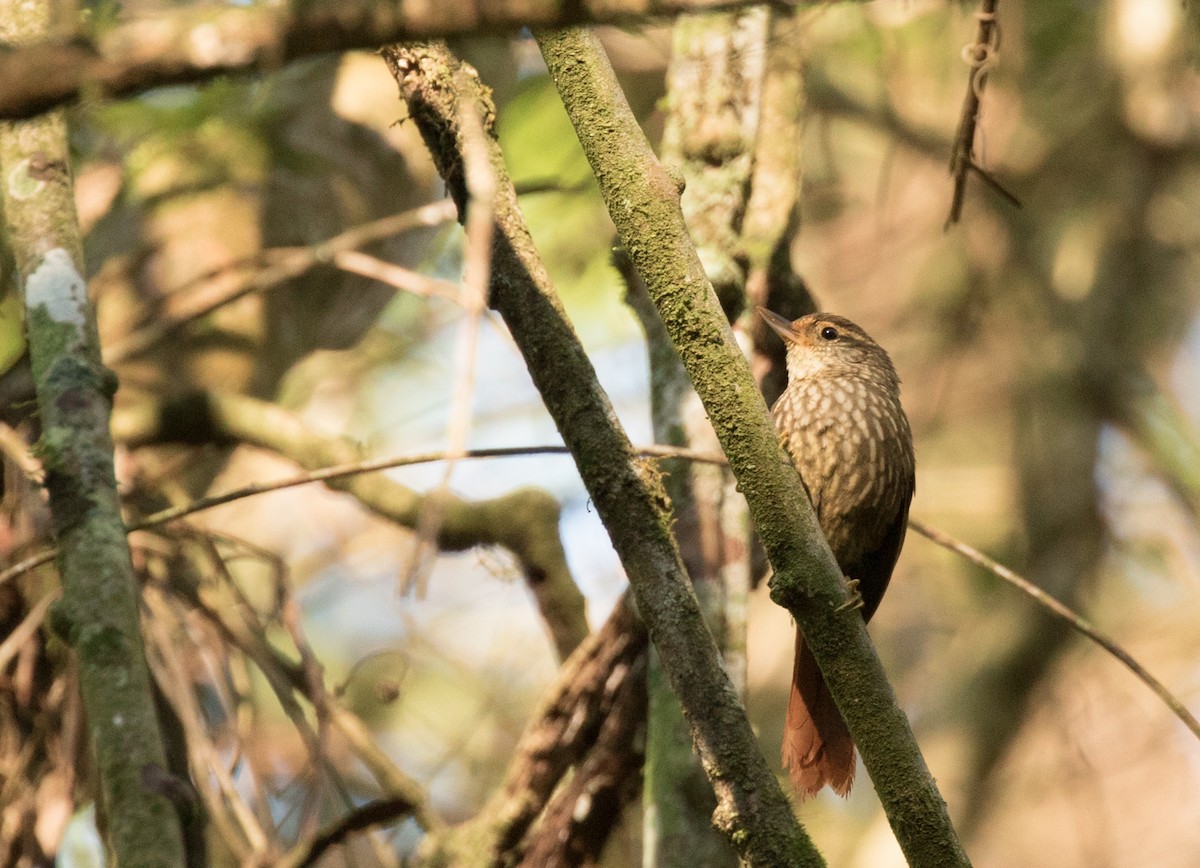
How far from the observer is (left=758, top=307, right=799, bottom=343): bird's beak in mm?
3344

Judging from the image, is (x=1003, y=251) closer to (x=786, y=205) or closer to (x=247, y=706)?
(x=786, y=205)

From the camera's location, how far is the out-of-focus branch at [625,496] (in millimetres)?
1963

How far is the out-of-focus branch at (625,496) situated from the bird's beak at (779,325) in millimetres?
1298

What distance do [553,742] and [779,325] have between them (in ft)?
3.86

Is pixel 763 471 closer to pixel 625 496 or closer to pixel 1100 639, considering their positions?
pixel 625 496

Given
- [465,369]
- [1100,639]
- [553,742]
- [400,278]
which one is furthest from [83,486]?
[1100,639]

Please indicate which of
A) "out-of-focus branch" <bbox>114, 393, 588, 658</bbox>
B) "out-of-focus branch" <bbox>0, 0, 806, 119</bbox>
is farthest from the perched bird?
"out-of-focus branch" <bbox>0, 0, 806, 119</bbox>

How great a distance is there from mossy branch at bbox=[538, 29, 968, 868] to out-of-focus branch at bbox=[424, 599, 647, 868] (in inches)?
45.0

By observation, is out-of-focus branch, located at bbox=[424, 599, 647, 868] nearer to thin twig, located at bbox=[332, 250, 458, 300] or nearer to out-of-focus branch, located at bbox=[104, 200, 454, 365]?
thin twig, located at bbox=[332, 250, 458, 300]

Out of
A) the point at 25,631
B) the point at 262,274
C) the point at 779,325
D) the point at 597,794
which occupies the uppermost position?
the point at 262,274

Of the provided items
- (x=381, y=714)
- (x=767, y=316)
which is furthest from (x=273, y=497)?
(x=767, y=316)

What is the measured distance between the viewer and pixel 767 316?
3348 millimetres

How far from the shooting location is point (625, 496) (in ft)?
6.66

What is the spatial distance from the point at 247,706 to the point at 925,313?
4995 mm
